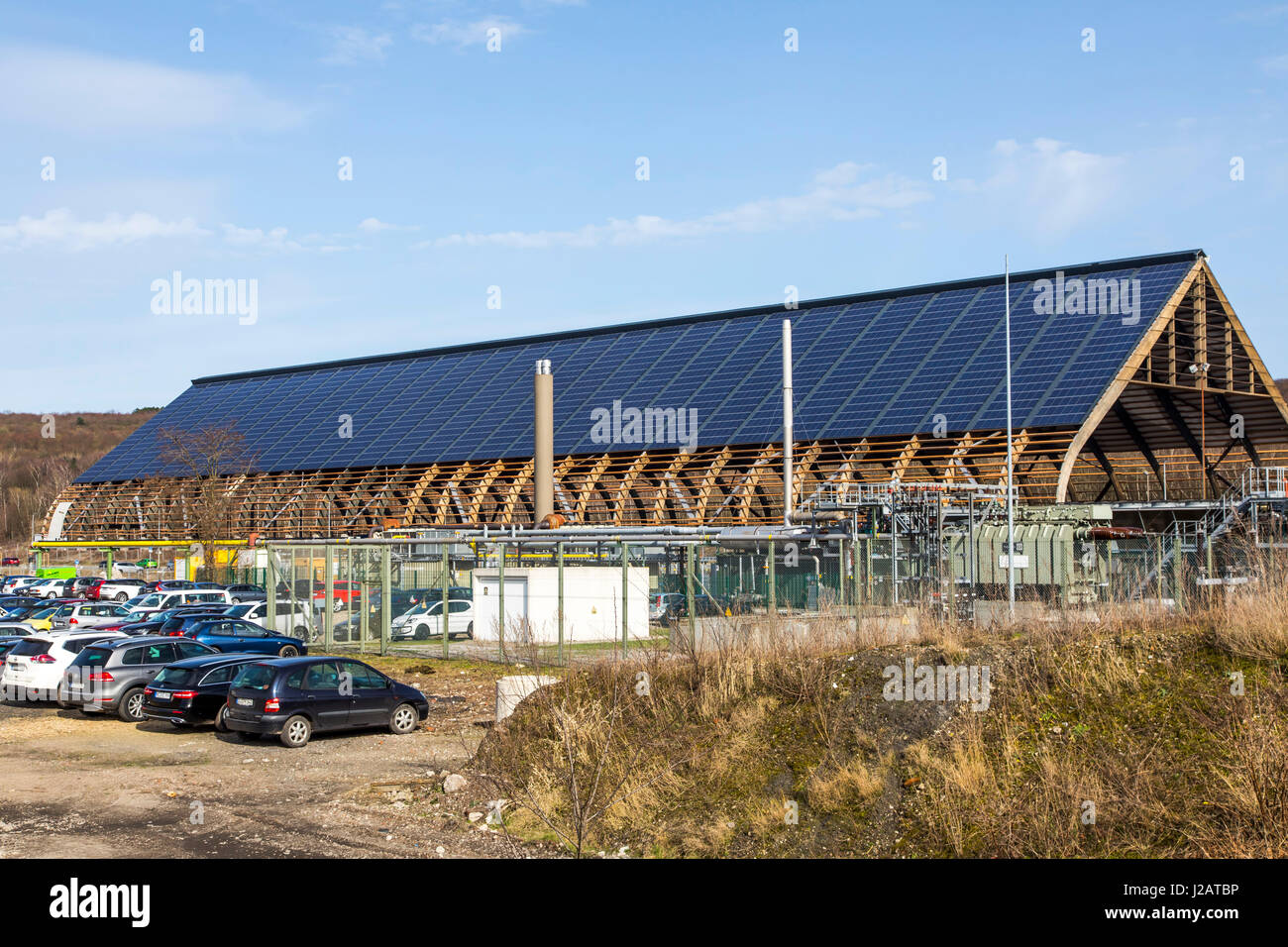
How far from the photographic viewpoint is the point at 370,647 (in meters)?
33.5

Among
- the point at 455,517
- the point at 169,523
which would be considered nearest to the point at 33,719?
the point at 455,517

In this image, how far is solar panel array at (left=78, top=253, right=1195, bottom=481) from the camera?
42500mm

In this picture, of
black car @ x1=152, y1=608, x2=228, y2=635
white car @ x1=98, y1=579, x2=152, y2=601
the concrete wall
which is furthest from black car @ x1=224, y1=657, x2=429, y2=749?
white car @ x1=98, y1=579, x2=152, y2=601

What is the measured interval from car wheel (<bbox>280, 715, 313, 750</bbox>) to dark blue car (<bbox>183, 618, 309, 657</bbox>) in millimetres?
5796

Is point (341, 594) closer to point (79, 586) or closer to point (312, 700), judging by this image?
point (312, 700)

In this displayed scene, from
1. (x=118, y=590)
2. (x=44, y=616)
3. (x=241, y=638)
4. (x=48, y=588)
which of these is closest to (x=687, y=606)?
(x=241, y=638)

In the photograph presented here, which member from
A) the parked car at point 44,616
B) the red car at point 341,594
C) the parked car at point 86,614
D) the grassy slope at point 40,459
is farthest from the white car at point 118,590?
the grassy slope at point 40,459

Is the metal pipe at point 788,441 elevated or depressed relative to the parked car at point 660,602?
elevated

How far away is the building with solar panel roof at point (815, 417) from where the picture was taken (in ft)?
136

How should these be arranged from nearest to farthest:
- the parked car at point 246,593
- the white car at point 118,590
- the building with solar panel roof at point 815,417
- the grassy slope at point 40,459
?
the building with solar panel roof at point 815,417, the parked car at point 246,593, the white car at point 118,590, the grassy slope at point 40,459

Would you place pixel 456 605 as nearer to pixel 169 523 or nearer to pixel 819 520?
pixel 819 520

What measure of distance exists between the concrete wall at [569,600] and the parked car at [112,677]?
844 cm

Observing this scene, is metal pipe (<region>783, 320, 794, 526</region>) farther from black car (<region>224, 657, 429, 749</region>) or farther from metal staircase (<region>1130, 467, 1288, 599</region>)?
black car (<region>224, 657, 429, 749</region>)

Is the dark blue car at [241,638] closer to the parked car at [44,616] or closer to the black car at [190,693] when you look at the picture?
the black car at [190,693]
